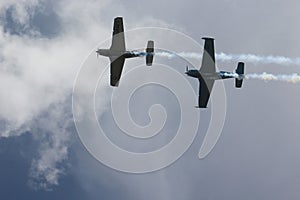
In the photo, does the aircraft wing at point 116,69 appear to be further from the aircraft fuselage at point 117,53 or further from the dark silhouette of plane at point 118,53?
the aircraft fuselage at point 117,53

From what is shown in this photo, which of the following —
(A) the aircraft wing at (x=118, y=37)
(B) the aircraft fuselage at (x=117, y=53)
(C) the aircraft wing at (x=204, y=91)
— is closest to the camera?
(A) the aircraft wing at (x=118, y=37)

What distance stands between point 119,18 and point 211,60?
16268 millimetres

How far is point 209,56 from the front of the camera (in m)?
104

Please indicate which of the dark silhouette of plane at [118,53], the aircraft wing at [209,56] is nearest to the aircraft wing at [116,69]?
the dark silhouette of plane at [118,53]

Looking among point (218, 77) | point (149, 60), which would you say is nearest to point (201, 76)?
point (218, 77)

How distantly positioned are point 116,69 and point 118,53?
12.4 feet

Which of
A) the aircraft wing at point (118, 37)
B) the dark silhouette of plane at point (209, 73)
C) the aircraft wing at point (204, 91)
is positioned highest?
the aircraft wing at point (118, 37)

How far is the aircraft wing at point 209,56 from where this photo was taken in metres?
104

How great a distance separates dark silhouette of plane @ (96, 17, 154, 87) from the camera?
336 ft

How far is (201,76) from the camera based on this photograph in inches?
4193

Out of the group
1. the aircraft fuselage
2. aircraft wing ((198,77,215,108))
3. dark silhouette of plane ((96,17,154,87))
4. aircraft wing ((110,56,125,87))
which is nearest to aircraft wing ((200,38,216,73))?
aircraft wing ((198,77,215,108))

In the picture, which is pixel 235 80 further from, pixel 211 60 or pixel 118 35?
pixel 118 35

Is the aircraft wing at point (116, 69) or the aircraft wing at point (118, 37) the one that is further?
the aircraft wing at point (116, 69)

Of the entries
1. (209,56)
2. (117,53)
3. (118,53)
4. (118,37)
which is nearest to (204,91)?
(209,56)
